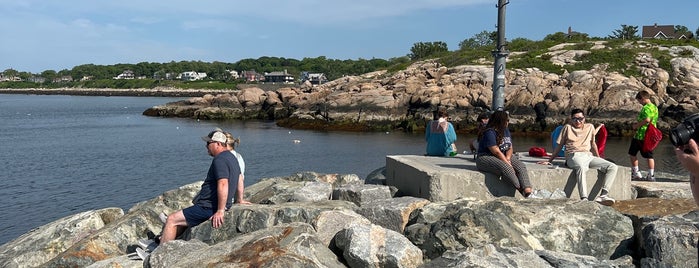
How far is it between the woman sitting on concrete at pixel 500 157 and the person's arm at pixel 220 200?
3.72 meters

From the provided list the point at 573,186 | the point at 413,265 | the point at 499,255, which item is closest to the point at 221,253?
the point at 413,265

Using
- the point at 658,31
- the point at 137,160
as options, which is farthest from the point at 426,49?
the point at 137,160

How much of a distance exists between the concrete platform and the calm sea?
10.9 m

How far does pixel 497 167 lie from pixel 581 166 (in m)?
1.32

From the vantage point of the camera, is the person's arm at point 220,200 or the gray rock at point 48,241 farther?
the gray rock at point 48,241

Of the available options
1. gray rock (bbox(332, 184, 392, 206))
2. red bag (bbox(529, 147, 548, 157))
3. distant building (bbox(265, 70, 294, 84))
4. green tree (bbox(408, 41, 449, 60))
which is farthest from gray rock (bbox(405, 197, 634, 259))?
distant building (bbox(265, 70, 294, 84))

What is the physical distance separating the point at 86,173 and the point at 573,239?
22629 mm

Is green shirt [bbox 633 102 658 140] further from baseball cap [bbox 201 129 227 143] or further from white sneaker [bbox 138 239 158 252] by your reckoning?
white sneaker [bbox 138 239 158 252]

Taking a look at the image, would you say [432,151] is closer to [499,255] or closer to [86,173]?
[499,255]

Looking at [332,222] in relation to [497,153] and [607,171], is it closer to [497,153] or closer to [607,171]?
[497,153]

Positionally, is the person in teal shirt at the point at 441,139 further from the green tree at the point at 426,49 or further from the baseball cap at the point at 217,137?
the green tree at the point at 426,49

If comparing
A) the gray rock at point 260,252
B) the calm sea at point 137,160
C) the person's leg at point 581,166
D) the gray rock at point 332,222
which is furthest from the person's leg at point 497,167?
the calm sea at point 137,160

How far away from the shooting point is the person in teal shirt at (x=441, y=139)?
1180 cm

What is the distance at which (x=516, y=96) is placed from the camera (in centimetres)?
4256
